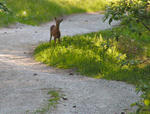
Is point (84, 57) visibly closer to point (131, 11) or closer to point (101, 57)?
point (101, 57)

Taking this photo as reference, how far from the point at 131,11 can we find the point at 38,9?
16999mm

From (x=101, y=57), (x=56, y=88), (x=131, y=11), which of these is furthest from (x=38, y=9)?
(x=131, y=11)

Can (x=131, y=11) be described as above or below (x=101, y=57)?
above

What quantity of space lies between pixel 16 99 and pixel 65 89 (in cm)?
120

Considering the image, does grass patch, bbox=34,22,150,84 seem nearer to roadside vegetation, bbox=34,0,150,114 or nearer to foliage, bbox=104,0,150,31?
roadside vegetation, bbox=34,0,150,114

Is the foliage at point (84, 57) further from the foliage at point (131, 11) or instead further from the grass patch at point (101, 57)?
the foliage at point (131, 11)

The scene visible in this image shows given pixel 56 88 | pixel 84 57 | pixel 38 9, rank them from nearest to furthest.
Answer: pixel 56 88 → pixel 84 57 → pixel 38 9

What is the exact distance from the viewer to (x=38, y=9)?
20.8 meters

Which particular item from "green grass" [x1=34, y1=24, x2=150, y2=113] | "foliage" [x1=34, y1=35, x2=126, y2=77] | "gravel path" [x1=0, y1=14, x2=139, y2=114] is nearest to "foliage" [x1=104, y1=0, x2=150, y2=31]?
"gravel path" [x1=0, y1=14, x2=139, y2=114]

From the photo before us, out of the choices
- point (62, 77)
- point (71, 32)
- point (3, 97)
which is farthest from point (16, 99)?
point (71, 32)

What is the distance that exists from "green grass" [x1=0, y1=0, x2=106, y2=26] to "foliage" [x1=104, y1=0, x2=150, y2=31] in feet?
42.0

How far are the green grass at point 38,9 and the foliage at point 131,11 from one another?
42.0ft

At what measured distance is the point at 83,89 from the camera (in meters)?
6.70

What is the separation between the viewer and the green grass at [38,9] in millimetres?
18570
